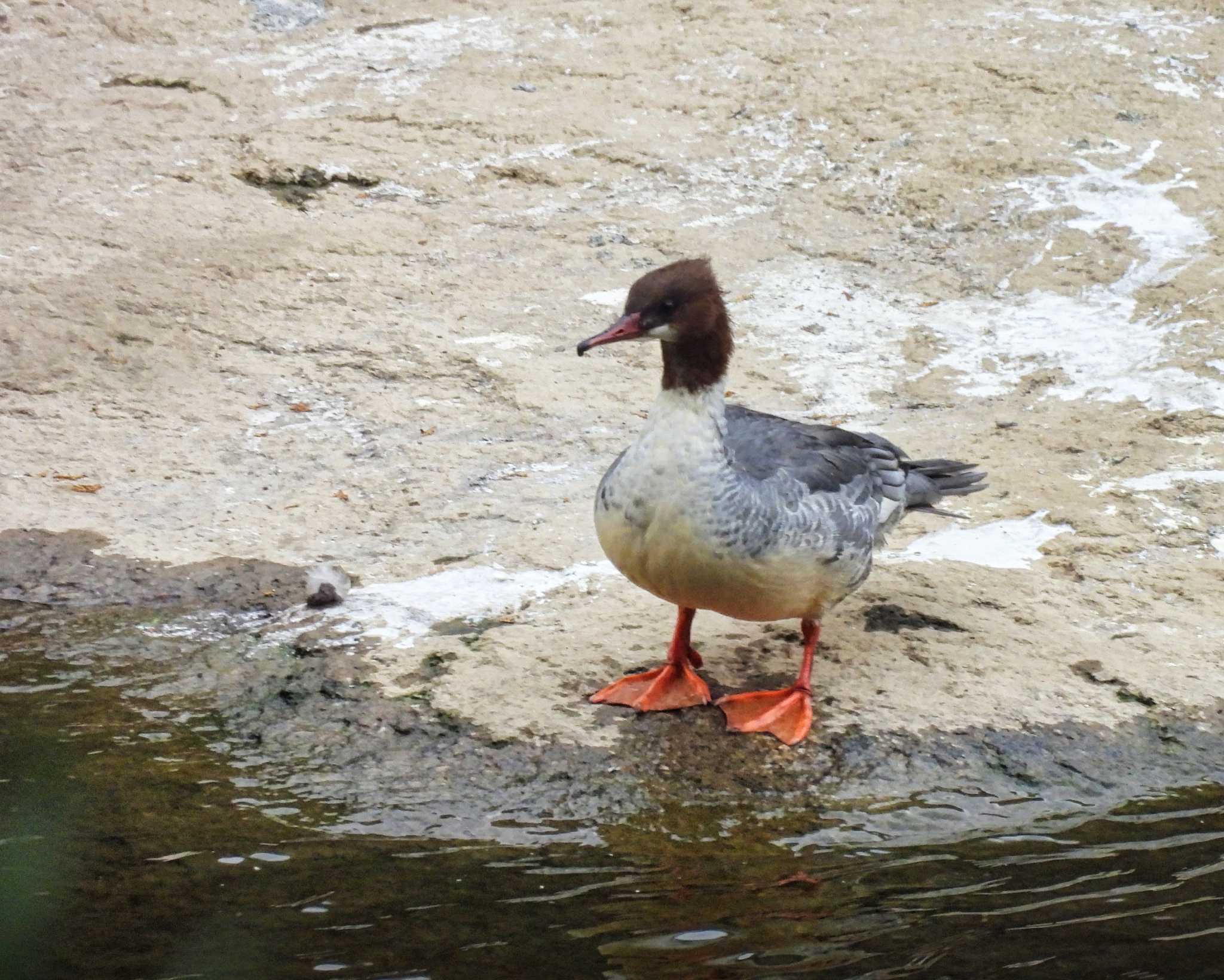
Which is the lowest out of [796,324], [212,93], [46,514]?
[46,514]

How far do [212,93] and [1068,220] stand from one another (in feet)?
17.9

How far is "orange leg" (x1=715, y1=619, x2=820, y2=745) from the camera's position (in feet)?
12.8

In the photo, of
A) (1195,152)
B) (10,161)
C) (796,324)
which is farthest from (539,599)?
(1195,152)

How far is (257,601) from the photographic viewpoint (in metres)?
4.57

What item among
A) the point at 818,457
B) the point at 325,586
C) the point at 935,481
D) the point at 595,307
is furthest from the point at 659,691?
the point at 595,307

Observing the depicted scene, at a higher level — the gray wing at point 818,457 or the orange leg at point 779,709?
the gray wing at point 818,457

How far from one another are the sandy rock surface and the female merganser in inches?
7.0

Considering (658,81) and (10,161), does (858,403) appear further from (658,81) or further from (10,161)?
(10,161)

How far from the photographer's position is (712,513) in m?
3.76

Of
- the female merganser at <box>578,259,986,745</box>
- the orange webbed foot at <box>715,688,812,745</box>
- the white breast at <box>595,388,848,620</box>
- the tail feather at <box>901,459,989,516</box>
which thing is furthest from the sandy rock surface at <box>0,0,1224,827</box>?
the white breast at <box>595,388,848,620</box>

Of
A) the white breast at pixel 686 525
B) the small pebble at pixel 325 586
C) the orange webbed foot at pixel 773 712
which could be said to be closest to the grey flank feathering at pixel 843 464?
the white breast at pixel 686 525

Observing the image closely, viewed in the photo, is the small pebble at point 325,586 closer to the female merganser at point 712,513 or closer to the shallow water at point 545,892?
the shallow water at point 545,892

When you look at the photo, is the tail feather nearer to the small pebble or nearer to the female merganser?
the female merganser

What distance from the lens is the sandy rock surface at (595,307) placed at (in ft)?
14.9
